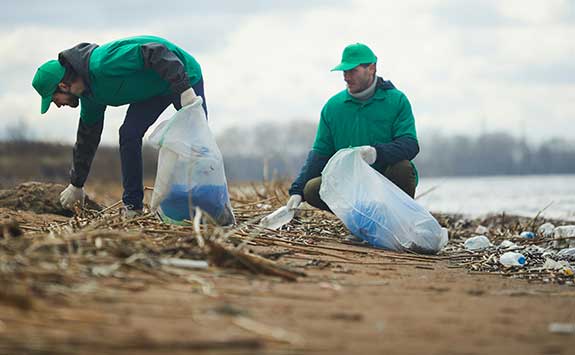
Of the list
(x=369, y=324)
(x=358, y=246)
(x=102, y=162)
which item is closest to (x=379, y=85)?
(x=358, y=246)

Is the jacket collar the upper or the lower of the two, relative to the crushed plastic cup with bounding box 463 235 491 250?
upper

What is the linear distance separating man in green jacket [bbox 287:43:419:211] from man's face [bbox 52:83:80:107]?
164 centimetres

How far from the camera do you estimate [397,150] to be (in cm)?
532

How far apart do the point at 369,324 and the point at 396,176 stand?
10.1ft

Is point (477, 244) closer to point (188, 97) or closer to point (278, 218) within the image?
point (278, 218)

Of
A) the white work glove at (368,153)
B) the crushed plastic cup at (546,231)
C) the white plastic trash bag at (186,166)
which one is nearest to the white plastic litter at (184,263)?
the white plastic trash bag at (186,166)

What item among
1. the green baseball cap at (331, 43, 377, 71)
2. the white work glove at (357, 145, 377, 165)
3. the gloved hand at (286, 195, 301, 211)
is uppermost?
the green baseball cap at (331, 43, 377, 71)

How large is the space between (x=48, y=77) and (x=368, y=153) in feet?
6.92

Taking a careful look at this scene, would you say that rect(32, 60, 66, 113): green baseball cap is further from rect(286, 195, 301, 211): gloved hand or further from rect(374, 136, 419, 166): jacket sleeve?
rect(374, 136, 419, 166): jacket sleeve

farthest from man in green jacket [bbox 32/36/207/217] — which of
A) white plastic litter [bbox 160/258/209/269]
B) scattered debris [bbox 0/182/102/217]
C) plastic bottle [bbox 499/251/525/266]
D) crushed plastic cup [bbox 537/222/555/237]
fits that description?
crushed plastic cup [bbox 537/222/555/237]

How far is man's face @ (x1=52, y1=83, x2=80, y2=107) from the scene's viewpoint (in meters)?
4.90

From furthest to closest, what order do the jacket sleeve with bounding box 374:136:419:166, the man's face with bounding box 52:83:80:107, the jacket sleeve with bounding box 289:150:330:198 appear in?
the jacket sleeve with bounding box 289:150:330:198, the jacket sleeve with bounding box 374:136:419:166, the man's face with bounding box 52:83:80:107

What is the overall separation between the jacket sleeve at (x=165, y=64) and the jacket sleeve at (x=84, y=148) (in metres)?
0.89

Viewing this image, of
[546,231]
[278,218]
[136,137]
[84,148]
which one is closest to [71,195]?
[84,148]
